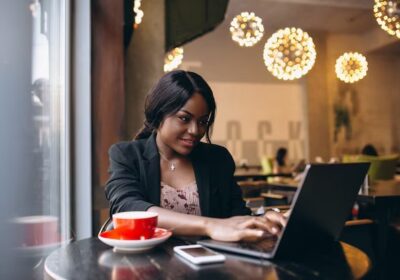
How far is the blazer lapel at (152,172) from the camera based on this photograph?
4.73 feet

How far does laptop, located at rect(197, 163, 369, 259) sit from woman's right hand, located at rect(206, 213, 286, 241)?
0.02 meters

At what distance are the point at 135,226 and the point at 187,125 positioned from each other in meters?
0.48

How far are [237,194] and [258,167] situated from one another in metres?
6.39

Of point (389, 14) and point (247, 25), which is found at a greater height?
point (247, 25)

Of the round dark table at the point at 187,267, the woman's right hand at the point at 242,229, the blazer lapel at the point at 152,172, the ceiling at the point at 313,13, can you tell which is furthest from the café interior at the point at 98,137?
the ceiling at the point at 313,13

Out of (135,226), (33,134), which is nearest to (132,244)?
(135,226)

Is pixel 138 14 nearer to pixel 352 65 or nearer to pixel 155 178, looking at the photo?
pixel 155 178

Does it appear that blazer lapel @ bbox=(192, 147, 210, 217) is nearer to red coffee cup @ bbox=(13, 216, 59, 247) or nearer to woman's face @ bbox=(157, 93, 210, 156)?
woman's face @ bbox=(157, 93, 210, 156)

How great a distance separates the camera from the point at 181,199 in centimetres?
148

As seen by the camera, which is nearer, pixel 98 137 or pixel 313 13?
pixel 98 137

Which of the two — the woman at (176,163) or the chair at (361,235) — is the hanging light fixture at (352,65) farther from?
the woman at (176,163)

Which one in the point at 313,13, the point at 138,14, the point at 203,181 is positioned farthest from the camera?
the point at 313,13

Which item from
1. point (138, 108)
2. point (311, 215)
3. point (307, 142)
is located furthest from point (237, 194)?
point (307, 142)

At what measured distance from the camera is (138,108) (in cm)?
327
